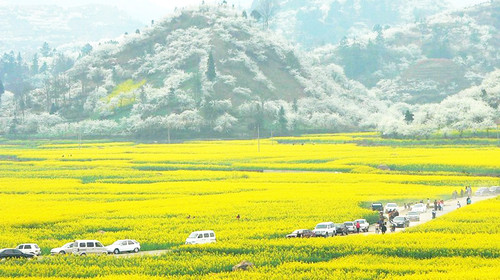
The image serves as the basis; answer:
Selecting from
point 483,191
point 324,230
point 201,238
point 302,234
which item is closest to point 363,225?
point 324,230

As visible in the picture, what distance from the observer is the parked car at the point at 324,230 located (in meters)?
65.9

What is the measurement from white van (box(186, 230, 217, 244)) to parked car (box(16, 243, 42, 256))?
38.3 ft

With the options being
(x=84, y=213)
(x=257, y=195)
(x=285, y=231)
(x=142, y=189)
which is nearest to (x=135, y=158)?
(x=142, y=189)

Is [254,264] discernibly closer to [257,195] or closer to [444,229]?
[444,229]

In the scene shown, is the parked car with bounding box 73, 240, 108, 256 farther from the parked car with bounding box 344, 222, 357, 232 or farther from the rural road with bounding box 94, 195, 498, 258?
the parked car with bounding box 344, 222, 357, 232

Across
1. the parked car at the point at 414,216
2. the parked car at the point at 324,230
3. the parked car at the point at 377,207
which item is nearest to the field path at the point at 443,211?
the parked car at the point at 414,216

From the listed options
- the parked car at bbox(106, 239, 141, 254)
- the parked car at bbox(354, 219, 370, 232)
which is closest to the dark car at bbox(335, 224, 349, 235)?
the parked car at bbox(354, 219, 370, 232)

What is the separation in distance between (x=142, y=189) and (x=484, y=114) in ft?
377

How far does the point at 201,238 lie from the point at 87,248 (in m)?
8.98

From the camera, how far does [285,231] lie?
2618 inches

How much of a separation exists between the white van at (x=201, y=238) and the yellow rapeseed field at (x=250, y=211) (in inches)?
44.9

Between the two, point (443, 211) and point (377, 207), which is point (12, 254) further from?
point (443, 211)

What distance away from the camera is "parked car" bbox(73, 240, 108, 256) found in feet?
194

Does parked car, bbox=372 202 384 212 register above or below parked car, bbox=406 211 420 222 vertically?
above
